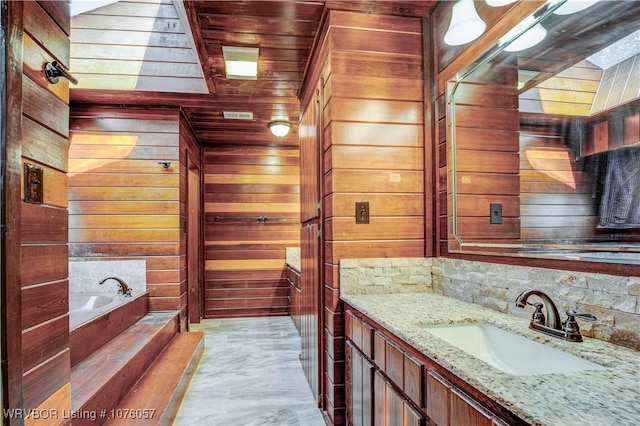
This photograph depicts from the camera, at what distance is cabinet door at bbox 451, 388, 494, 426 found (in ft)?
2.91

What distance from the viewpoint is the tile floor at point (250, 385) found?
8.16 ft

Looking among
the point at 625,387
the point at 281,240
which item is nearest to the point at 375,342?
the point at 625,387

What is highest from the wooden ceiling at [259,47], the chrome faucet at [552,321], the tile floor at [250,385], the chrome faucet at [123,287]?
the wooden ceiling at [259,47]

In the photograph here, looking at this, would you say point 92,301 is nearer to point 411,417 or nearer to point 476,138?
point 411,417

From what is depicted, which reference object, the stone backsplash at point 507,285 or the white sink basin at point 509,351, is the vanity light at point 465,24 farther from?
the white sink basin at point 509,351

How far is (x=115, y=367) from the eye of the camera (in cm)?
235

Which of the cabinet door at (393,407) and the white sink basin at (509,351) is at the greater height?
the white sink basin at (509,351)

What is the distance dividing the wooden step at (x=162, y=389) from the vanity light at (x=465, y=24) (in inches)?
103

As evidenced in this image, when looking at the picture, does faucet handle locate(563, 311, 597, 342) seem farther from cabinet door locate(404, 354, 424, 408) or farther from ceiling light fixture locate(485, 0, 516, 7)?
ceiling light fixture locate(485, 0, 516, 7)

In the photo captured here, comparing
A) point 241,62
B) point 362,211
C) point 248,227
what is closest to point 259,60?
point 241,62

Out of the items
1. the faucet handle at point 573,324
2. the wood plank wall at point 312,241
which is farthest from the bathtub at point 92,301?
the faucet handle at point 573,324

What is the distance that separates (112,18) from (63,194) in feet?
8.37

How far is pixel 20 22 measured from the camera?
1.06 metres

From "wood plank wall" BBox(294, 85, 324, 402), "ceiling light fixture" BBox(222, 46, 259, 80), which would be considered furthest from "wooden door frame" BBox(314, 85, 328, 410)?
"ceiling light fixture" BBox(222, 46, 259, 80)
